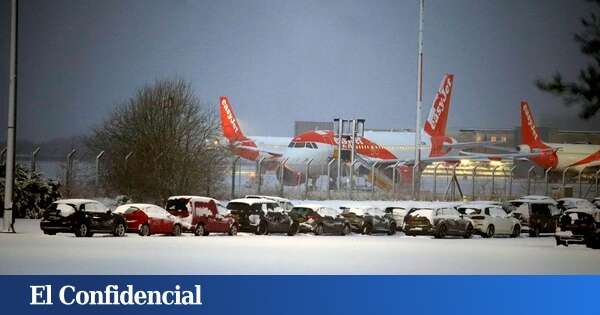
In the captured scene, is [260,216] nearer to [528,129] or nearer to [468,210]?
[468,210]

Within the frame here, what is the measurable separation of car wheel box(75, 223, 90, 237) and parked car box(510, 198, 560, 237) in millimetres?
19934

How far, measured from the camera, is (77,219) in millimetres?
33250

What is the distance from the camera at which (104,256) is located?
24734 mm

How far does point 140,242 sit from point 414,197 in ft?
80.3

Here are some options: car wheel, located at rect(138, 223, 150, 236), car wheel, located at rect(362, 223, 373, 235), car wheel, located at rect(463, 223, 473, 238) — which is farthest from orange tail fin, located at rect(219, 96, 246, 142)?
car wheel, located at rect(138, 223, 150, 236)

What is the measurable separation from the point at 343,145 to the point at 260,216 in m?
35.3

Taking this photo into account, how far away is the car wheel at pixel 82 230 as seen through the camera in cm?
3328

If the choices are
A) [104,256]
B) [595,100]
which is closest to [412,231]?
[595,100]

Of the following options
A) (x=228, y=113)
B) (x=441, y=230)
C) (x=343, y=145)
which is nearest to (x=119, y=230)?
(x=441, y=230)

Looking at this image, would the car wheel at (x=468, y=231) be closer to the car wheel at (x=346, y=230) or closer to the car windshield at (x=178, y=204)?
the car wheel at (x=346, y=230)

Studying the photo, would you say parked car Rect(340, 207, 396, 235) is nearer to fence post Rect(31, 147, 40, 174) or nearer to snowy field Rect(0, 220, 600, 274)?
snowy field Rect(0, 220, 600, 274)

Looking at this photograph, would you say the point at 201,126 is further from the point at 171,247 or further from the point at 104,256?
the point at 104,256

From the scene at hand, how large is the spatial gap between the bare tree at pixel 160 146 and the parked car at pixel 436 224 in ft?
33.4

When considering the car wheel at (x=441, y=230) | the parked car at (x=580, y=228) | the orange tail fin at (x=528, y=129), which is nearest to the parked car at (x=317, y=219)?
the car wheel at (x=441, y=230)
